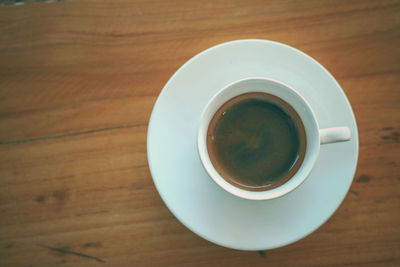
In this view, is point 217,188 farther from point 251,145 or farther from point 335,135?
point 335,135

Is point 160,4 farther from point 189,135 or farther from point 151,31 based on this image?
point 189,135

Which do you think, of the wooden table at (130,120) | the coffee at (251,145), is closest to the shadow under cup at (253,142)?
the coffee at (251,145)

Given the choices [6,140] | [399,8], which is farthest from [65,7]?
[399,8]

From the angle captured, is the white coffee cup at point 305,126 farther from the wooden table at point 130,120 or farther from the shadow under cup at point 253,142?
the wooden table at point 130,120

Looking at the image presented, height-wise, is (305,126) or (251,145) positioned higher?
(305,126)

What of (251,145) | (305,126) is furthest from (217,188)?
(305,126)
